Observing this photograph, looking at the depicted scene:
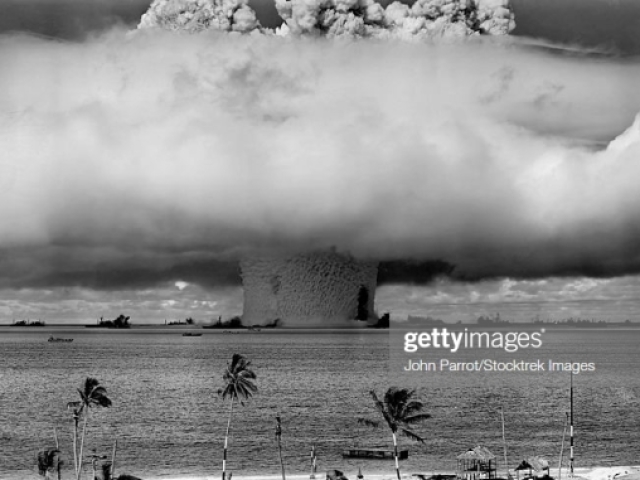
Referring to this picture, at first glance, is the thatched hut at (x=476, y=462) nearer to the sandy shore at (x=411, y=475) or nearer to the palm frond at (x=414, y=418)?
the palm frond at (x=414, y=418)

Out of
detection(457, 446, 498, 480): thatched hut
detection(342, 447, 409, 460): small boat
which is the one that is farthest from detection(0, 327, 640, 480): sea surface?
detection(457, 446, 498, 480): thatched hut

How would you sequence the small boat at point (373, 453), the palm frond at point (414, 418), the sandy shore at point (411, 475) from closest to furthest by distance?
the palm frond at point (414, 418), the sandy shore at point (411, 475), the small boat at point (373, 453)

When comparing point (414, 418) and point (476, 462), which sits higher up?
point (414, 418)

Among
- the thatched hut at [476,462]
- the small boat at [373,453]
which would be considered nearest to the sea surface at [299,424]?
the small boat at [373,453]

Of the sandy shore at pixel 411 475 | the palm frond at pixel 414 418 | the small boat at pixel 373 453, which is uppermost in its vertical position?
the palm frond at pixel 414 418

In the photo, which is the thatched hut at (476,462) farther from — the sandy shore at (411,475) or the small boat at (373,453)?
the small boat at (373,453)

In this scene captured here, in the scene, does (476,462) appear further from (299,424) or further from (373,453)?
(299,424)

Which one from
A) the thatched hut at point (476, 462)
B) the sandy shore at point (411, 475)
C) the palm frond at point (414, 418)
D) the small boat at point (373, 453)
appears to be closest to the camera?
the thatched hut at point (476, 462)

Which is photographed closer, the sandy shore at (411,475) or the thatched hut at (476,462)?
the thatched hut at (476,462)

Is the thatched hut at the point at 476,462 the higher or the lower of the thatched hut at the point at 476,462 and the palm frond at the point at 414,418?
the lower

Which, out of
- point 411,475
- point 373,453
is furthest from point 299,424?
point 411,475

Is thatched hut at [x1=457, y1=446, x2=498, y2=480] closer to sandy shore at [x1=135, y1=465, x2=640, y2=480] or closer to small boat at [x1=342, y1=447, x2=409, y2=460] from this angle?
sandy shore at [x1=135, y1=465, x2=640, y2=480]
